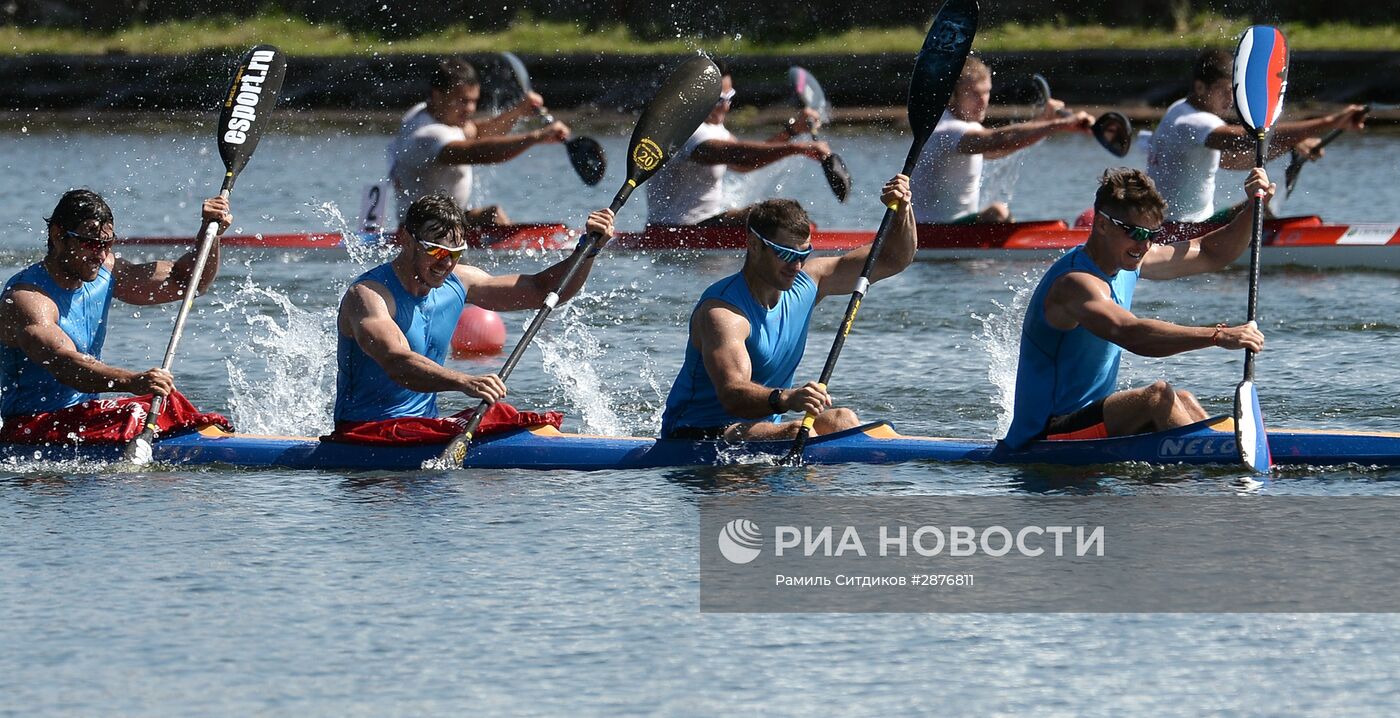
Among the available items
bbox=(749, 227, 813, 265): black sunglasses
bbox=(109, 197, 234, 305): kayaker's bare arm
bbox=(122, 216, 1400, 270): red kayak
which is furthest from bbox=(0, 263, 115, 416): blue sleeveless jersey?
bbox=(122, 216, 1400, 270): red kayak

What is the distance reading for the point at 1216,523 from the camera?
702 centimetres

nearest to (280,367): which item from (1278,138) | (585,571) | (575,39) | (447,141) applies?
(447,141)

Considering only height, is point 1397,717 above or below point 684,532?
below

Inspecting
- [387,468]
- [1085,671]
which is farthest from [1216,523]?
[387,468]

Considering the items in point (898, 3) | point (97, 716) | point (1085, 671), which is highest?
point (898, 3)

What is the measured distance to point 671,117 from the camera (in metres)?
9.30

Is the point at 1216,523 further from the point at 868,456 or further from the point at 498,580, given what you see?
the point at 498,580

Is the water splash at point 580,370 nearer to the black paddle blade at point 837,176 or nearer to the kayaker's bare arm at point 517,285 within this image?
the kayaker's bare arm at point 517,285

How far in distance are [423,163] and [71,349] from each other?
6.26m

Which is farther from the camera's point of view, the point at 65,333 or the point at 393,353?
the point at 65,333

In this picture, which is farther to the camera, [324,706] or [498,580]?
[498,580]

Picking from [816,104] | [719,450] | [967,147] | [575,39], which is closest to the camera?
[719,450]

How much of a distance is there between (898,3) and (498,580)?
3060 cm

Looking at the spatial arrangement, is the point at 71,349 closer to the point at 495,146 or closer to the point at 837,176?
the point at 495,146
